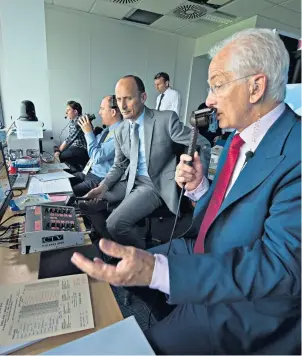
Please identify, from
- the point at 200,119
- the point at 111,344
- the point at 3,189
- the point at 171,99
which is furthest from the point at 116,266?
the point at 171,99

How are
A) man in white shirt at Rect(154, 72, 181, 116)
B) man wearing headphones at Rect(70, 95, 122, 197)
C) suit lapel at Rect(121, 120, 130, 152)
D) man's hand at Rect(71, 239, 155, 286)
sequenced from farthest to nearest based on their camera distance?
man in white shirt at Rect(154, 72, 181, 116)
man wearing headphones at Rect(70, 95, 122, 197)
suit lapel at Rect(121, 120, 130, 152)
man's hand at Rect(71, 239, 155, 286)

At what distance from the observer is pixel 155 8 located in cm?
386

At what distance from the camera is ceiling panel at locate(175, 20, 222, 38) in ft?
14.7

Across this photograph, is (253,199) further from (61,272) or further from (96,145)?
(96,145)

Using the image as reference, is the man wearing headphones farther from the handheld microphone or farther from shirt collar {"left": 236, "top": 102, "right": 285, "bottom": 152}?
shirt collar {"left": 236, "top": 102, "right": 285, "bottom": 152}

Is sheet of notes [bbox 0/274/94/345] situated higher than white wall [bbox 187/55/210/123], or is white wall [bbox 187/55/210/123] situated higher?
white wall [bbox 187/55/210/123]

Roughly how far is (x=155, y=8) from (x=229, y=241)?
4.30 metres

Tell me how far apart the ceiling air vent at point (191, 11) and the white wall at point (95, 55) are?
974 mm

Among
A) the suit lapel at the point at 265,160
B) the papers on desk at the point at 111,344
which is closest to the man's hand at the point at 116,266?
the papers on desk at the point at 111,344

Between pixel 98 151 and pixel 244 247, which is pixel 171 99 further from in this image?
pixel 244 247

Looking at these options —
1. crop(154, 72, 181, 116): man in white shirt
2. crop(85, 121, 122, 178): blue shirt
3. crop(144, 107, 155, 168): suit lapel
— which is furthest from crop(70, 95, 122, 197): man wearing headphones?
crop(154, 72, 181, 116): man in white shirt

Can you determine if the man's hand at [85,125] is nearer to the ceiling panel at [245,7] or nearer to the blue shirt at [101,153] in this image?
the blue shirt at [101,153]

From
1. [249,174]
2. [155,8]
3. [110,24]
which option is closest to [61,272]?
[249,174]

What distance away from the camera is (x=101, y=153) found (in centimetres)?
221
